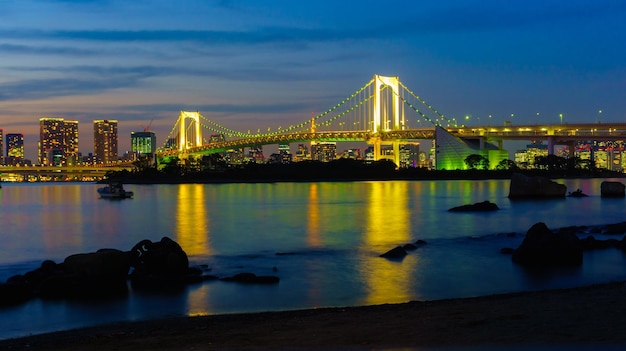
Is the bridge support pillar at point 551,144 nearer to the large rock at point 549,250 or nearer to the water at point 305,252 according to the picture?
the water at point 305,252

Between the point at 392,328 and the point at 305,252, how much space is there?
10.4 metres

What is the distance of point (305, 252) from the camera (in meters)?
17.1

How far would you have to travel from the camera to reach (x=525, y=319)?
6945 mm

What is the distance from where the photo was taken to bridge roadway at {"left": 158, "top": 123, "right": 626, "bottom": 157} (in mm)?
75312

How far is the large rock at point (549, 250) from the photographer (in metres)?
12.9

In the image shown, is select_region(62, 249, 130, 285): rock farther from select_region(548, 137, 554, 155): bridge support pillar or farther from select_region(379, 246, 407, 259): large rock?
select_region(548, 137, 554, 155): bridge support pillar

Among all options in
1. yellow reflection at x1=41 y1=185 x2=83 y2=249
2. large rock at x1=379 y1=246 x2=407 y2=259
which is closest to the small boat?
yellow reflection at x1=41 y1=185 x2=83 y2=249

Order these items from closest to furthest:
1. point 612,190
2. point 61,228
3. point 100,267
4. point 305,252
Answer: point 100,267
point 305,252
point 61,228
point 612,190

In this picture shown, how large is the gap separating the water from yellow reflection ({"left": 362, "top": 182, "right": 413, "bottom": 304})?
4cm

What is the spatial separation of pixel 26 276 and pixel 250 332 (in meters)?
6.24

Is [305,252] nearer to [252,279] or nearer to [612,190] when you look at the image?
[252,279]

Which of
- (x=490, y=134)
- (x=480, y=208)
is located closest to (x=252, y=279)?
(x=480, y=208)

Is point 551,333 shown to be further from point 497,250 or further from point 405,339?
point 497,250

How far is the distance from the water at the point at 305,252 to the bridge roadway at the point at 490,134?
40.3 metres
